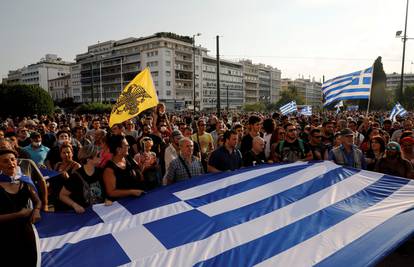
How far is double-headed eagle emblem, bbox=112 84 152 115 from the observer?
6539 mm

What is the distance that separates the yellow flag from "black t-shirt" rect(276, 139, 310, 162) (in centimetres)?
282

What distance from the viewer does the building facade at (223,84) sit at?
9431 cm

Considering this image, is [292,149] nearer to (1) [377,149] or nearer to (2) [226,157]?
(2) [226,157]

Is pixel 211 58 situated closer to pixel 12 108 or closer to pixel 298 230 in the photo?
pixel 12 108

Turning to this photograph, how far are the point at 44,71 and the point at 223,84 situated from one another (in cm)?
7566

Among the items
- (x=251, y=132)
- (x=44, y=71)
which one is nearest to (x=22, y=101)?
(x=251, y=132)

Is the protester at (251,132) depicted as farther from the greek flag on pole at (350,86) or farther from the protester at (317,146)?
the greek flag on pole at (350,86)

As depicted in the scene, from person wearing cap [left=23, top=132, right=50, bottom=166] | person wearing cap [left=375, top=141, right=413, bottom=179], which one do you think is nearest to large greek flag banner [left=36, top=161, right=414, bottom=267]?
person wearing cap [left=375, top=141, right=413, bottom=179]

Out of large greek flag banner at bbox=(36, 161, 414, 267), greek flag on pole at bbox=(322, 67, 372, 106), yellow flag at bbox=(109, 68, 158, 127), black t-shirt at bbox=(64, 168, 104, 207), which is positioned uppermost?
greek flag on pole at bbox=(322, 67, 372, 106)

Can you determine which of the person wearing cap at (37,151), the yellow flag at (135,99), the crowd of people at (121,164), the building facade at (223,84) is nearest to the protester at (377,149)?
the crowd of people at (121,164)

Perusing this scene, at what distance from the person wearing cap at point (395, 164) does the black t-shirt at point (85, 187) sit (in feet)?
13.8

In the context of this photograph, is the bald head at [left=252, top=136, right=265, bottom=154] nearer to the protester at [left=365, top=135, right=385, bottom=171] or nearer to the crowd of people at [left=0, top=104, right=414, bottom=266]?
the crowd of people at [left=0, top=104, right=414, bottom=266]

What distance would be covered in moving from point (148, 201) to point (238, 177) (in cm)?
129

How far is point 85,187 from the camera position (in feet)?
12.1
